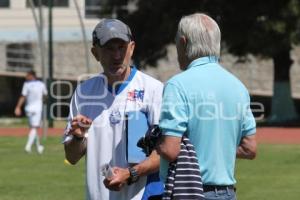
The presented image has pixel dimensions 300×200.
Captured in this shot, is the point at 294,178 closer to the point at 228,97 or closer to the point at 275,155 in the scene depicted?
the point at 275,155

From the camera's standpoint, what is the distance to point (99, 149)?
19.1ft

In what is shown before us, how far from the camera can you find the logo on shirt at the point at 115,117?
→ 575 centimetres

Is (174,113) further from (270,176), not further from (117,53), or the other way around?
(270,176)

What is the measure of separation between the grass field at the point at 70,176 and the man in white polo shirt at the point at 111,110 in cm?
844

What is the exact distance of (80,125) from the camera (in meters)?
5.68

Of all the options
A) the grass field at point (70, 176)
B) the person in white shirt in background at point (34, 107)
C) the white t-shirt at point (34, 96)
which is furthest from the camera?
the white t-shirt at point (34, 96)

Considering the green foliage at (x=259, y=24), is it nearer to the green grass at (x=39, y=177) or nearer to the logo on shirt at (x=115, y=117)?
the green grass at (x=39, y=177)

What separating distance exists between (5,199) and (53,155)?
8503 mm

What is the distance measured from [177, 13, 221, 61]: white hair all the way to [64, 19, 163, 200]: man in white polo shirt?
43 cm

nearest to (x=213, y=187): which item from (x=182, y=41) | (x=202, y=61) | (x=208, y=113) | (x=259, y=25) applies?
(x=208, y=113)

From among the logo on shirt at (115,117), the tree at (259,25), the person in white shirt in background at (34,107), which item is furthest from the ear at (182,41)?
the tree at (259,25)

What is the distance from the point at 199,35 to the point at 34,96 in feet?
63.5

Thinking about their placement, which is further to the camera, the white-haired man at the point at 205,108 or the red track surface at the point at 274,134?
the red track surface at the point at 274,134

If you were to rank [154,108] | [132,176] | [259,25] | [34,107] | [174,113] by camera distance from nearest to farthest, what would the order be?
1. [174,113]
2. [132,176]
3. [154,108]
4. [34,107]
5. [259,25]
